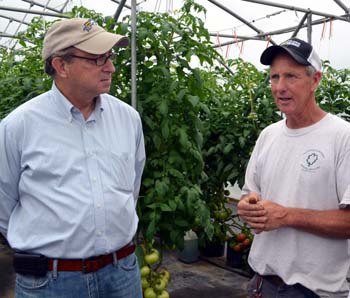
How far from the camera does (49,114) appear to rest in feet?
5.24

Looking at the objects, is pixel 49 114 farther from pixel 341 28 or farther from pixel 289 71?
pixel 341 28

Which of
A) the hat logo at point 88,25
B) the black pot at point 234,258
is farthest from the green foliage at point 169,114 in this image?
the black pot at point 234,258

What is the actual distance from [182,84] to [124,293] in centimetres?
140

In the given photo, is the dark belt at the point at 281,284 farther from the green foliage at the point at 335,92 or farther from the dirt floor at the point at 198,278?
the dirt floor at the point at 198,278

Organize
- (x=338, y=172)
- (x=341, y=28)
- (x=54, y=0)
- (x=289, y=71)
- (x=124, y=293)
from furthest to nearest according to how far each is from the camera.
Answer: (x=54, y=0), (x=341, y=28), (x=124, y=293), (x=289, y=71), (x=338, y=172)

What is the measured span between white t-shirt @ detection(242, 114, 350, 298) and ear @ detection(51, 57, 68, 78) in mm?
848

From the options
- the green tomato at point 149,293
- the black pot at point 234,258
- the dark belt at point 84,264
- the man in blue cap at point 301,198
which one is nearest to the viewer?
the man in blue cap at point 301,198

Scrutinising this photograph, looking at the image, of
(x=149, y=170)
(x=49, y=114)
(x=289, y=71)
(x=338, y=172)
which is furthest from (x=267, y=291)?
(x=149, y=170)

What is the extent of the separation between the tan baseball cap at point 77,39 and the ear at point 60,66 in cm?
3

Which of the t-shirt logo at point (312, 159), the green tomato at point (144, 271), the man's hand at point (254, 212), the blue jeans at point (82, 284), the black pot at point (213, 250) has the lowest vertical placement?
the black pot at point (213, 250)

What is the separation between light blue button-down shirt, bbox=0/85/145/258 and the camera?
1.54 meters

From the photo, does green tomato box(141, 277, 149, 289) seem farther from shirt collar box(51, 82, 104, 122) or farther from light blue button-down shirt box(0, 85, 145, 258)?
shirt collar box(51, 82, 104, 122)

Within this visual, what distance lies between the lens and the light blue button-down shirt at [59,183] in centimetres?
154

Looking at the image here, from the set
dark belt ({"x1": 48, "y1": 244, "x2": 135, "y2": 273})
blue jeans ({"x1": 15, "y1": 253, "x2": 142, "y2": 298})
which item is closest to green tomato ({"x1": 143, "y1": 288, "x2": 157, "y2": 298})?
blue jeans ({"x1": 15, "y1": 253, "x2": 142, "y2": 298})
